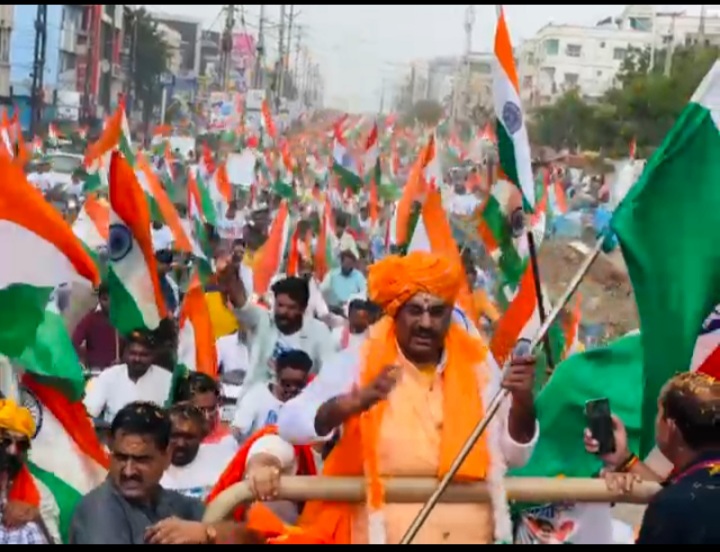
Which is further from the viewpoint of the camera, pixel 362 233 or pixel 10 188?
pixel 362 233

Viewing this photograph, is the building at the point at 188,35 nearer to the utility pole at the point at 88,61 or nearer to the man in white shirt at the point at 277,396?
the utility pole at the point at 88,61

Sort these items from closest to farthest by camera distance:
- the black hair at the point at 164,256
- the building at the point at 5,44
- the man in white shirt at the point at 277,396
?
1. the man in white shirt at the point at 277,396
2. the black hair at the point at 164,256
3. the building at the point at 5,44

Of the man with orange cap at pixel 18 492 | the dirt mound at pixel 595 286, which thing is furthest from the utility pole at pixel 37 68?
the man with orange cap at pixel 18 492

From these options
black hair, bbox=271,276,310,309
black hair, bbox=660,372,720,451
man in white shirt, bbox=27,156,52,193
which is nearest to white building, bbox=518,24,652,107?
man in white shirt, bbox=27,156,52,193

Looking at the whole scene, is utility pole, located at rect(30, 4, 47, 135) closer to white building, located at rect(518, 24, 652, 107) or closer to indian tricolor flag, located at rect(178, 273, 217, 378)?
indian tricolor flag, located at rect(178, 273, 217, 378)

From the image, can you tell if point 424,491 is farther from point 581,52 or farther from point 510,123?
point 581,52

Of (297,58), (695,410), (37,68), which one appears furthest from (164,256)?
(297,58)

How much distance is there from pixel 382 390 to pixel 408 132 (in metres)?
67.9

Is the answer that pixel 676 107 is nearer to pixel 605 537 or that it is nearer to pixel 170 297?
pixel 170 297

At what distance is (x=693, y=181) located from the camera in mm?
3873

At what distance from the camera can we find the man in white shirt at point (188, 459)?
4.88m

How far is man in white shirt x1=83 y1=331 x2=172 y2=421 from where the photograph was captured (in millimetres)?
5930

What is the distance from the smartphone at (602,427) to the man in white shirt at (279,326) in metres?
3.10

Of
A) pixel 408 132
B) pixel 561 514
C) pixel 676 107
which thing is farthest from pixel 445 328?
pixel 408 132
